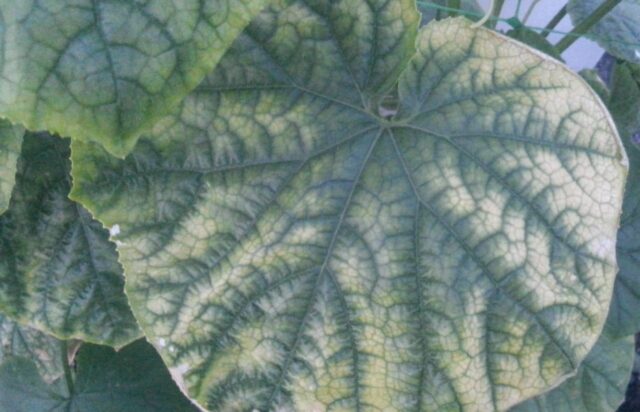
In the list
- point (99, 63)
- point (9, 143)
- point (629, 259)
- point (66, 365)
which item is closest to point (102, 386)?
point (66, 365)

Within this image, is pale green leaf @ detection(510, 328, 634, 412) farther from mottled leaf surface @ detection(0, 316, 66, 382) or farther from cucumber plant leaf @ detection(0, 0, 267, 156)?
cucumber plant leaf @ detection(0, 0, 267, 156)

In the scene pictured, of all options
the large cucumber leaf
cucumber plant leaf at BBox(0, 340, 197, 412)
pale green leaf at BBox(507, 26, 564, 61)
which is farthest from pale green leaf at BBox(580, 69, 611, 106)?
cucumber plant leaf at BBox(0, 340, 197, 412)

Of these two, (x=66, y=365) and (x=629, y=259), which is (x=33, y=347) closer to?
(x=66, y=365)

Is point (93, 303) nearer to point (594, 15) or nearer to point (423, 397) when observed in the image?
point (423, 397)

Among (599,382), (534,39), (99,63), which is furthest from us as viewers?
(599,382)

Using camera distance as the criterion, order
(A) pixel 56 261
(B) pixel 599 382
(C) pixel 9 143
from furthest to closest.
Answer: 1. (B) pixel 599 382
2. (A) pixel 56 261
3. (C) pixel 9 143

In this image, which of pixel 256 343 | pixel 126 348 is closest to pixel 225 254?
pixel 256 343

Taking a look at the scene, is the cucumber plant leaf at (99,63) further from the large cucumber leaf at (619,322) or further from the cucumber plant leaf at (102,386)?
the large cucumber leaf at (619,322)
